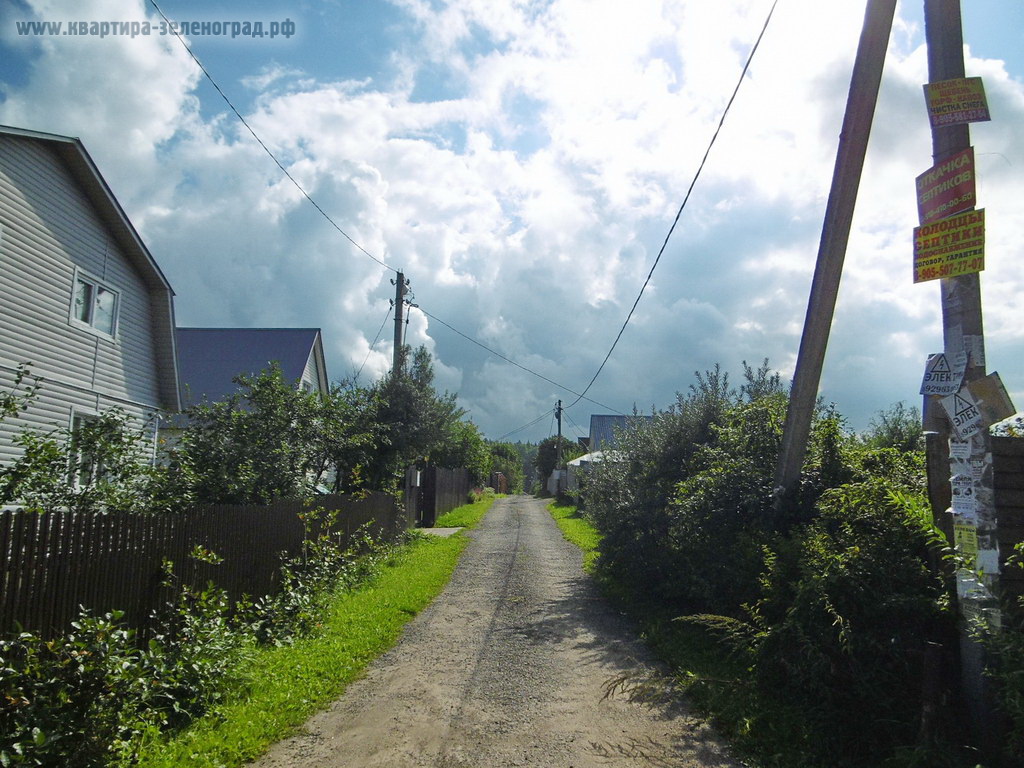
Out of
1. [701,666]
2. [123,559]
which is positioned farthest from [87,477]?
[701,666]

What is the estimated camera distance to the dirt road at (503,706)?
4.32 meters

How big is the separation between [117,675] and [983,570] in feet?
16.2

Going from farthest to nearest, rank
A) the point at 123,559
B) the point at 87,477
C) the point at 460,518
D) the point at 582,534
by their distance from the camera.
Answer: the point at 460,518, the point at 582,534, the point at 87,477, the point at 123,559

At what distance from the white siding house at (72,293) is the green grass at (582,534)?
370 inches

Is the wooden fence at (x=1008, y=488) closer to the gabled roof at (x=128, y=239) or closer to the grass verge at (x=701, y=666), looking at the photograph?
the grass verge at (x=701, y=666)

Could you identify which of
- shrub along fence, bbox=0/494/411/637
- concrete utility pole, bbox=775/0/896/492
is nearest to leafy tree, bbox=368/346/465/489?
shrub along fence, bbox=0/494/411/637

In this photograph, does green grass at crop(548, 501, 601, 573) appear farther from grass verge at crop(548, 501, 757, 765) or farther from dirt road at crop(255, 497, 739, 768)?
dirt road at crop(255, 497, 739, 768)

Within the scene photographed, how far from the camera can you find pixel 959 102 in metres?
4.26

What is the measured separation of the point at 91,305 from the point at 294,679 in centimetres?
976

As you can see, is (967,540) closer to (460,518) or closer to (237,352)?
(460,518)

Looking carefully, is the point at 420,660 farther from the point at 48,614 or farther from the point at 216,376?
the point at 216,376

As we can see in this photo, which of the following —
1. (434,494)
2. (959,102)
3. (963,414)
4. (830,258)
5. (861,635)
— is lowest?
(861,635)

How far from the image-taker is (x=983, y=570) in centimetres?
390

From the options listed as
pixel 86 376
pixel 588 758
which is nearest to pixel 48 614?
pixel 588 758
